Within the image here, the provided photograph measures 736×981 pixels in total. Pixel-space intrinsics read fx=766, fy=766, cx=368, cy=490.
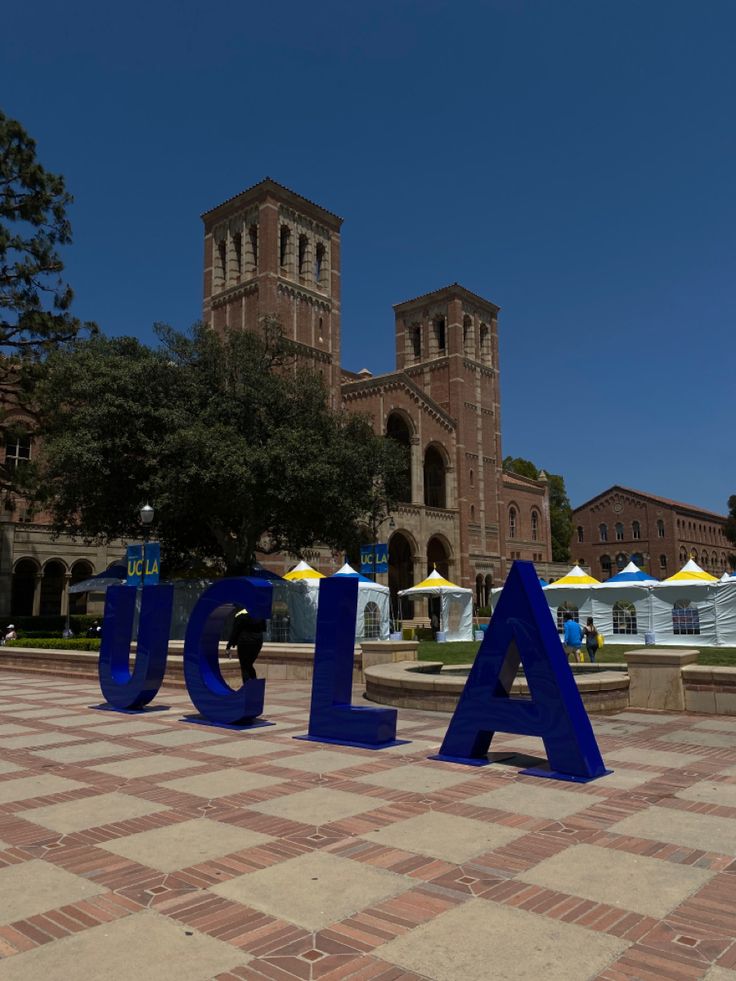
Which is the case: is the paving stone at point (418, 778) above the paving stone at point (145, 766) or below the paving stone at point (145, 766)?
above

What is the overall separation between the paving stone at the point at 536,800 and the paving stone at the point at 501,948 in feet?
6.90

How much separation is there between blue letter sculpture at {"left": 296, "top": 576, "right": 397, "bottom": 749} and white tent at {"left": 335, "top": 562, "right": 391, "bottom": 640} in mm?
15438

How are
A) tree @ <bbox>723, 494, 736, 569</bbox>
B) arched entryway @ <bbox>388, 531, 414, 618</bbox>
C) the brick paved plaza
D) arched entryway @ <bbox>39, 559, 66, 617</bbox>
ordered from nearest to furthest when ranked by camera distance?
the brick paved plaza < arched entryway @ <bbox>39, 559, 66, 617</bbox> < arched entryway @ <bbox>388, 531, 414, 618</bbox> < tree @ <bbox>723, 494, 736, 569</bbox>

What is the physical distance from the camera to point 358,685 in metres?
16.1

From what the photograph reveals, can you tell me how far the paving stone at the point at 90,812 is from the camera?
5.80m

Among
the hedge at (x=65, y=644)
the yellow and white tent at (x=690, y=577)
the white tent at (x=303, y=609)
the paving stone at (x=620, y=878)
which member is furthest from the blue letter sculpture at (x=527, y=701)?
Answer: the yellow and white tent at (x=690, y=577)

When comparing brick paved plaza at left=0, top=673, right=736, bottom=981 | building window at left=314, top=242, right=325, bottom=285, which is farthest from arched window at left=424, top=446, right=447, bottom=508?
brick paved plaza at left=0, top=673, right=736, bottom=981

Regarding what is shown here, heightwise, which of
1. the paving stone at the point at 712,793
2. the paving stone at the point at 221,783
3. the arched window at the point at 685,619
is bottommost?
the paving stone at the point at 221,783

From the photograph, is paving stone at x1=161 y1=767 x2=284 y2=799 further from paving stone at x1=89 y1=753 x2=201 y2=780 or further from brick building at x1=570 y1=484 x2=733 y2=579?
brick building at x1=570 y1=484 x2=733 y2=579

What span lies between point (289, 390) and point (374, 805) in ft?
77.9

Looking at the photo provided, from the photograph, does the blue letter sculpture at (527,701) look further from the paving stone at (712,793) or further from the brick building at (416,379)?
the brick building at (416,379)

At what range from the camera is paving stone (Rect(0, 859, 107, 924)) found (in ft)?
13.5

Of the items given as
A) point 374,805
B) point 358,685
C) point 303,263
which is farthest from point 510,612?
point 303,263

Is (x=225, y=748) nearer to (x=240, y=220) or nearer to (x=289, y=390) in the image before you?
(x=289, y=390)
